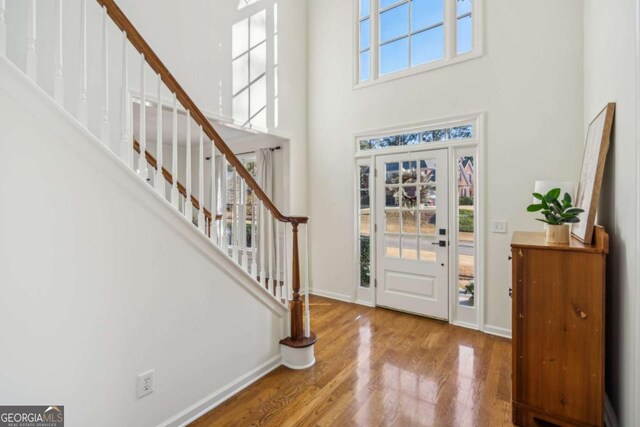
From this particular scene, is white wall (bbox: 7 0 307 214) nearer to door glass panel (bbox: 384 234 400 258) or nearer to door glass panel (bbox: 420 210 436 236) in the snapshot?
door glass panel (bbox: 384 234 400 258)

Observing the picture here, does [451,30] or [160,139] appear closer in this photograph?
[160,139]

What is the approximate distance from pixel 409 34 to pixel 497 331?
138 inches

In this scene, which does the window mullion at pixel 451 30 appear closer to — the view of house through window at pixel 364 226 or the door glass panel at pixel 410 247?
the view of house through window at pixel 364 226

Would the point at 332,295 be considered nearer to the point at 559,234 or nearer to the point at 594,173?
the point at 559,234

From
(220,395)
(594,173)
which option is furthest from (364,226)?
(220,395)

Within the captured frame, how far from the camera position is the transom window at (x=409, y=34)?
3387mm

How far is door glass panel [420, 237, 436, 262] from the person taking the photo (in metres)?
3.53

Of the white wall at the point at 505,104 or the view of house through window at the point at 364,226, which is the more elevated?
the white wall at the point at 505,104

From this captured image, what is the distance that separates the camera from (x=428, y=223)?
356 centimetres

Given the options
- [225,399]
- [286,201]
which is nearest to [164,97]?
[286,201]

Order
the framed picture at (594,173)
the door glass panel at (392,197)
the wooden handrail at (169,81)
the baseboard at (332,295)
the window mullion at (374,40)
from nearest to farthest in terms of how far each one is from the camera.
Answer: the wooden handrail at (169,81) < the framed picture at (594,173) < the door glass panel at (392,197) < the window mullion at (374,40) < the baseboard at (332,295)

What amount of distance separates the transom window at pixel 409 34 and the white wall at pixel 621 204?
143 centimetres

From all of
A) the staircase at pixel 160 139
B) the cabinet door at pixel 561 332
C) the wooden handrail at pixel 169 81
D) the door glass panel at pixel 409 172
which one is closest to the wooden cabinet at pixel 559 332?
the cabinet door at pixel 561 332

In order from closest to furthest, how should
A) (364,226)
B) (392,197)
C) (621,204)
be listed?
(621,204)
(392,197)
(364,226)
